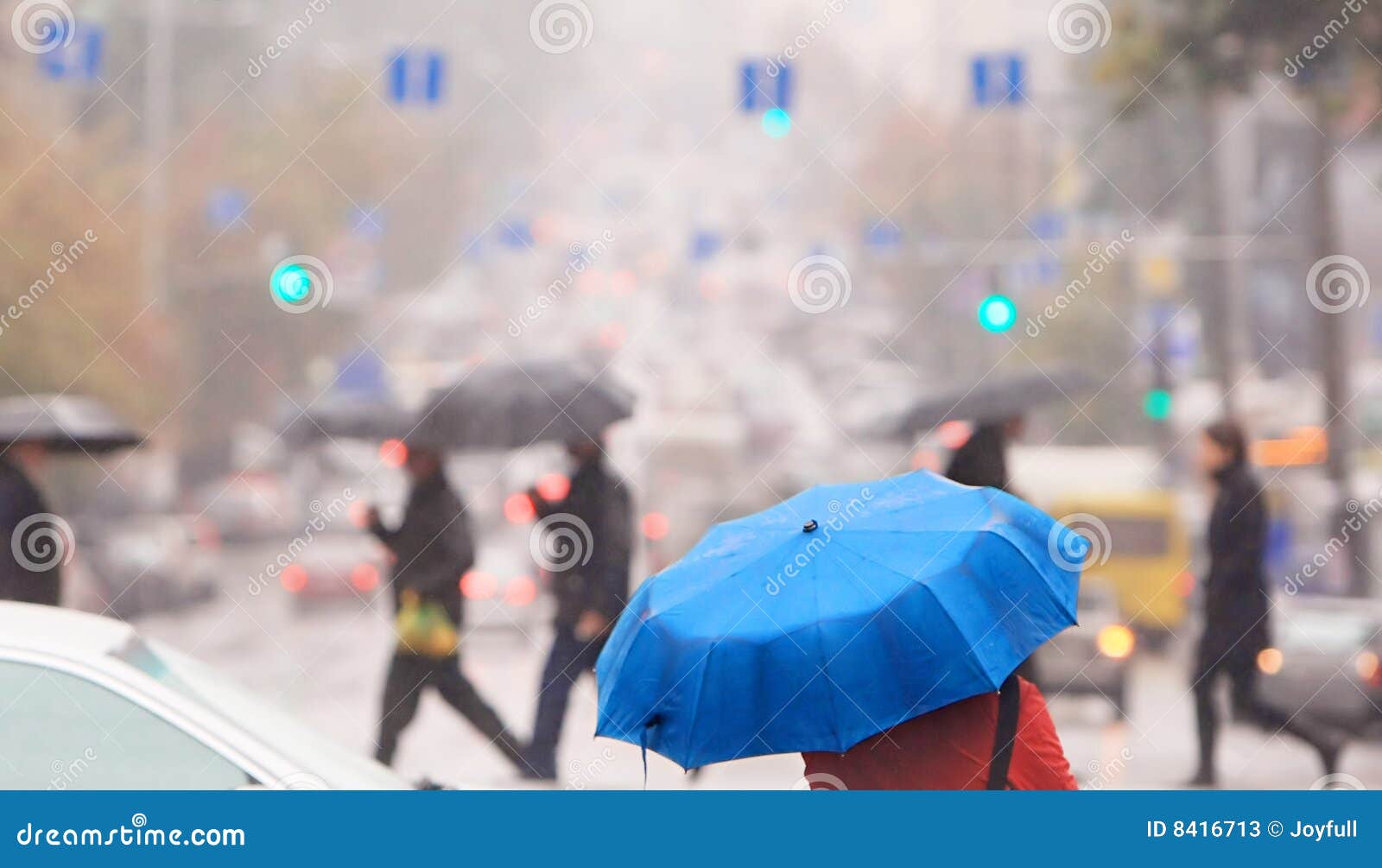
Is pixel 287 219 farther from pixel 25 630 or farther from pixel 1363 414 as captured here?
pixel 1363 414

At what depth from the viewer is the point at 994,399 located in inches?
277

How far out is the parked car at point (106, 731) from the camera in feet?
8.83

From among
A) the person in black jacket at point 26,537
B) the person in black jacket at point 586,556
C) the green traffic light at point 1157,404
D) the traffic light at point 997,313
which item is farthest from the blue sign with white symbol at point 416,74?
the green traffic light at point 1157,404

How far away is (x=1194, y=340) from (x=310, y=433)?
5.21m

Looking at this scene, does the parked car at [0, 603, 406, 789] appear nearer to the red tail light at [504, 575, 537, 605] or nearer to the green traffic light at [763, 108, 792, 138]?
the red tail light at [504, 575, 537, 605]

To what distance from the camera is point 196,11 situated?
776 centimetres

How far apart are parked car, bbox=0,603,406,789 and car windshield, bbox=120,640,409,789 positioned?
0.03 m

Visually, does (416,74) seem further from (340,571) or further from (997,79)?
(997,79)

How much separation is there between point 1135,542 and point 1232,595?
11.0ft

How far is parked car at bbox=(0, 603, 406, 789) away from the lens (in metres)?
2.69

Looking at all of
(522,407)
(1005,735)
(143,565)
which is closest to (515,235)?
(522,407)
